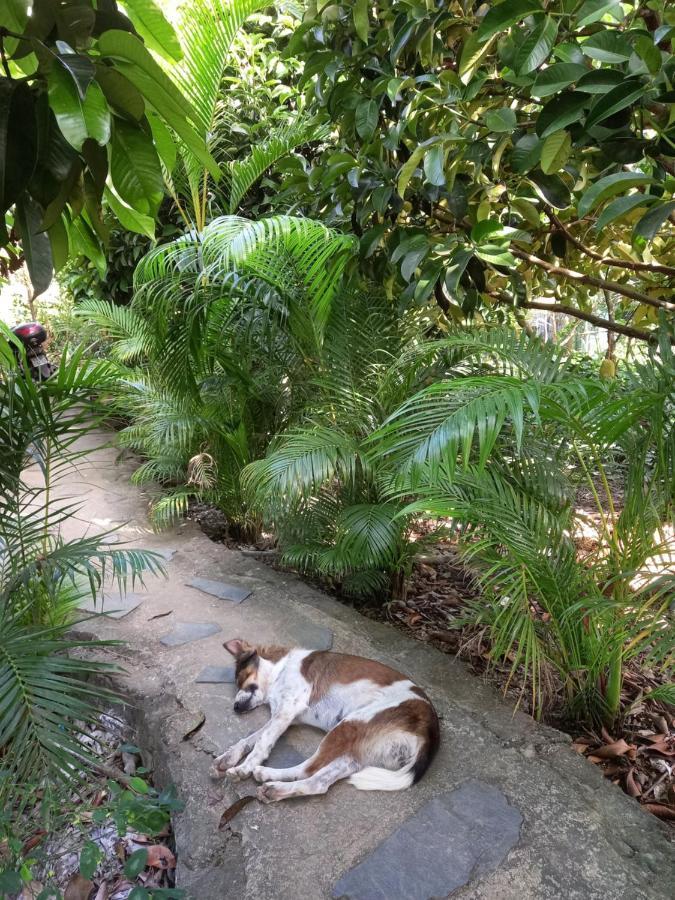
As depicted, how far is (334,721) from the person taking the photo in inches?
82.9

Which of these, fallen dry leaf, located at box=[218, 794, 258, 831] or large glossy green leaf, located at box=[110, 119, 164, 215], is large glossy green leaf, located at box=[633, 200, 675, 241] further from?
fallen dry leaf, located at box=[218, 794, 258, 831]

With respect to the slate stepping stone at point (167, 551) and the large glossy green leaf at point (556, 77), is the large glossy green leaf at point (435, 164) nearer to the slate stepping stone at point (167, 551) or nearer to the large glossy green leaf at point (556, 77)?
the large glossy green leaf at point (556, 77)

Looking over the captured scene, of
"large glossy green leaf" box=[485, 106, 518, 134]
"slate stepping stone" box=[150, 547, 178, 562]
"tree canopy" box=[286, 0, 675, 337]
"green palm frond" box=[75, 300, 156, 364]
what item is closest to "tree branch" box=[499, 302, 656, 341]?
"tree canopy" box=[286, 0, 675, 337]

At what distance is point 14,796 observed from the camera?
194 centimetres

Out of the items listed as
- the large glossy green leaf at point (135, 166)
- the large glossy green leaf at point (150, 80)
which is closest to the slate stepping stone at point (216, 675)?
the large glossy green leaf at point (135, 166)

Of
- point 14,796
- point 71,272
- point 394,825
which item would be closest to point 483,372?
point 394,825

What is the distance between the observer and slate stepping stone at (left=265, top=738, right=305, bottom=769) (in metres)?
1.99

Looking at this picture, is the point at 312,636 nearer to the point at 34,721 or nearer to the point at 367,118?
the point at 34,721

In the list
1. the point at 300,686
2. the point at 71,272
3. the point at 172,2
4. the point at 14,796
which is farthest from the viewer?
the point at 71,272

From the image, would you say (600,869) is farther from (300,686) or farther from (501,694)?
(300,686)

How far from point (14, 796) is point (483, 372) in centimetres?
237

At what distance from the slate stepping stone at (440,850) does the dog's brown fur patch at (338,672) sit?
44 cm

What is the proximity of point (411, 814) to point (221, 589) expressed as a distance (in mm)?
1803

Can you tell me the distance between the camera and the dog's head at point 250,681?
2.24m
